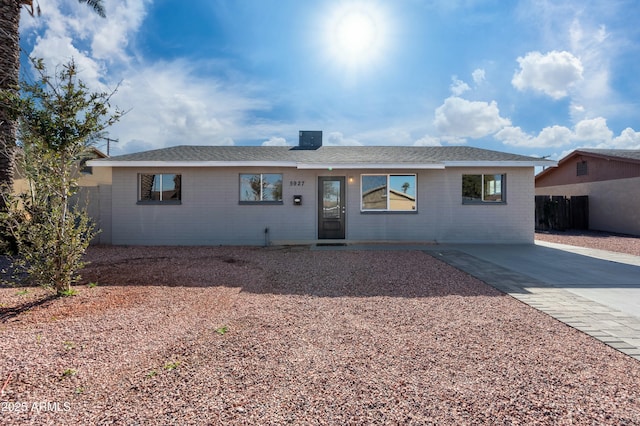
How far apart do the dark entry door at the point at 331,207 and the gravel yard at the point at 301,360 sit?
5.20 m

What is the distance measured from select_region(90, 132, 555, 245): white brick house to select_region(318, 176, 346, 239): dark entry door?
3 centimetres

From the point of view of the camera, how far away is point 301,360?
264 cm

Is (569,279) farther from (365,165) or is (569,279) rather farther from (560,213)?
(560,213)

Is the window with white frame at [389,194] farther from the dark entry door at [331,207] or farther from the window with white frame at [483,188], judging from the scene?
the window with white frame at [483,188]

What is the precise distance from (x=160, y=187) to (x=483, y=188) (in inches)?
433

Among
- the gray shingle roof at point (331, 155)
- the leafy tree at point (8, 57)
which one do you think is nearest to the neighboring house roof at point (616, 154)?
the gray shingle roof at point (331, 155)

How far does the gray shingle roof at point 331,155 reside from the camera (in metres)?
9.68

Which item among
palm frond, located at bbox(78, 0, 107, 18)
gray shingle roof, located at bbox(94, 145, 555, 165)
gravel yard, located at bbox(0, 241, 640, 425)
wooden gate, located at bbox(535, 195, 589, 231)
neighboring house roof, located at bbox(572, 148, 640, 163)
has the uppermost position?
palm frond, located at bbox(78, 0, 107, 18)

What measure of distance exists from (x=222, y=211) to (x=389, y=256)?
18.6ft

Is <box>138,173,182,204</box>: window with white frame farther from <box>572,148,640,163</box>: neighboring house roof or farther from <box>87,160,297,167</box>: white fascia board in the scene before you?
<box>572,148,640,163</box>: neighboring house roof

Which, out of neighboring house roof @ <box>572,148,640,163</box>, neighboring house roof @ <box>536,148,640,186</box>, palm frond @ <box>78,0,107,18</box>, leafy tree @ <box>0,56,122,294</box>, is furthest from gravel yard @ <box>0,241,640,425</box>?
neighboring house roof @ <box>572,148,640,163</box>

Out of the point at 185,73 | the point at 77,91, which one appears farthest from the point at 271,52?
the point at 77,91

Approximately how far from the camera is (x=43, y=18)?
9398 millimetres

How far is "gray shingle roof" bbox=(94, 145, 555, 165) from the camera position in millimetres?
9680
